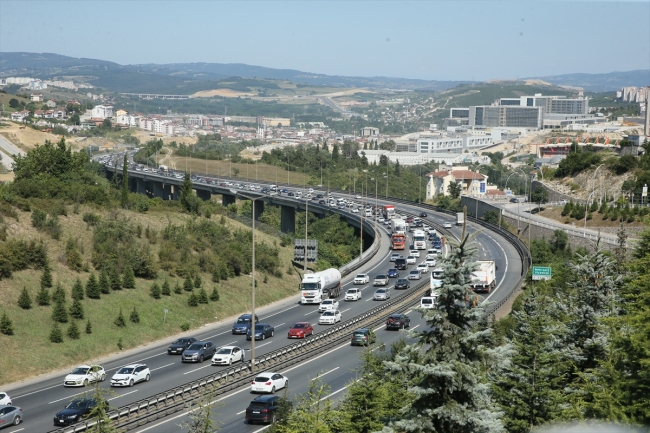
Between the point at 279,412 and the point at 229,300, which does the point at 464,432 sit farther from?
the point at 229,300

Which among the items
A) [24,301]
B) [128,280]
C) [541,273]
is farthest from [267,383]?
[541,273]

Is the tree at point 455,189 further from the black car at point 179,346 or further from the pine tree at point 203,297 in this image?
the black car at point 179,346

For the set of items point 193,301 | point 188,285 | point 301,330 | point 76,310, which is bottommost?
point 193,301

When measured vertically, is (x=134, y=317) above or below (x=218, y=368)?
below

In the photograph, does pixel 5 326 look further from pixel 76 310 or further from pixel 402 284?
pixel 402 284

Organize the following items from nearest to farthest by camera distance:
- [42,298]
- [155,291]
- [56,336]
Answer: [56,336] < [42,298] < [155,291]

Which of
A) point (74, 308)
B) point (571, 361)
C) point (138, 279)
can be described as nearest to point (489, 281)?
point (138, 279)
